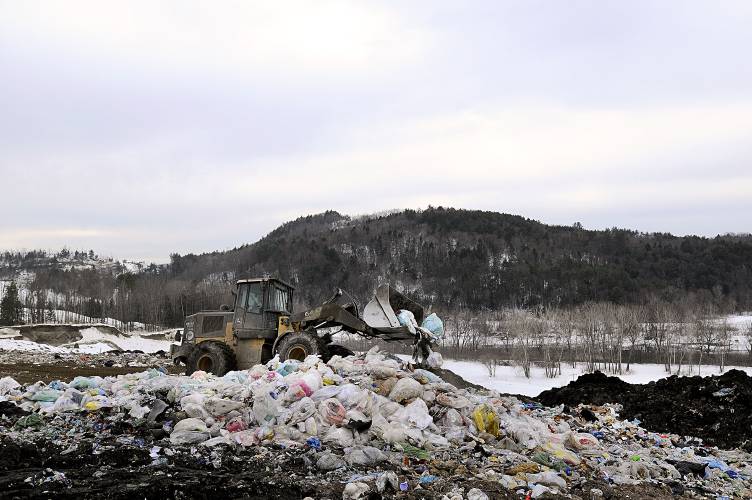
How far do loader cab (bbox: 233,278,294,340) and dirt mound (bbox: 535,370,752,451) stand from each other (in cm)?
714

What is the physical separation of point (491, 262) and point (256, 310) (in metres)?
110

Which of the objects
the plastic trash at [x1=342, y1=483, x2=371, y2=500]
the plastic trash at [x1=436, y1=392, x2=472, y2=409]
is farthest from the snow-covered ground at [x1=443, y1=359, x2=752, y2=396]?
the plastic trash at [x1=342, y1=483, x2=371, y2=500]

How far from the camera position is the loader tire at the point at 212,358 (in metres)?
12.1

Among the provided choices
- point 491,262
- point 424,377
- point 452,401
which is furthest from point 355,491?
point 491,262

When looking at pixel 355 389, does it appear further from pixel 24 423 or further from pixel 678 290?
pixel 678 290

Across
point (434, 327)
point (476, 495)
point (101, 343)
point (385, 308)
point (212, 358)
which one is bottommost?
point (101, 343)

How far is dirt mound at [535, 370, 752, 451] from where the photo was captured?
36.3 ft

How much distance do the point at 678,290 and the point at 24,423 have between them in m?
102

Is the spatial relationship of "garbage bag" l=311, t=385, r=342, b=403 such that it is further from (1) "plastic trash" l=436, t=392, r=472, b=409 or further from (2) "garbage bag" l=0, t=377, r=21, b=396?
(2) "garbage bag" l=0, t=377, r=21, b=396

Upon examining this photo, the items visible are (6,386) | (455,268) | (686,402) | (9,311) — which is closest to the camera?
(6,386)

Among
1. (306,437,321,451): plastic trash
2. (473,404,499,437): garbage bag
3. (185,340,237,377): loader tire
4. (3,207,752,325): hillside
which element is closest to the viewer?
(306,437,321,451): plastic trash

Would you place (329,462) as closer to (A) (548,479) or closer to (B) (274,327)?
(A) (548,479)

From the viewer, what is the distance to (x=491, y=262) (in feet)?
393

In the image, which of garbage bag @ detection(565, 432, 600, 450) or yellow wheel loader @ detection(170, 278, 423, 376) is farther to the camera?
yellow wheel loader @ detection(170, 278, 423, 376)
